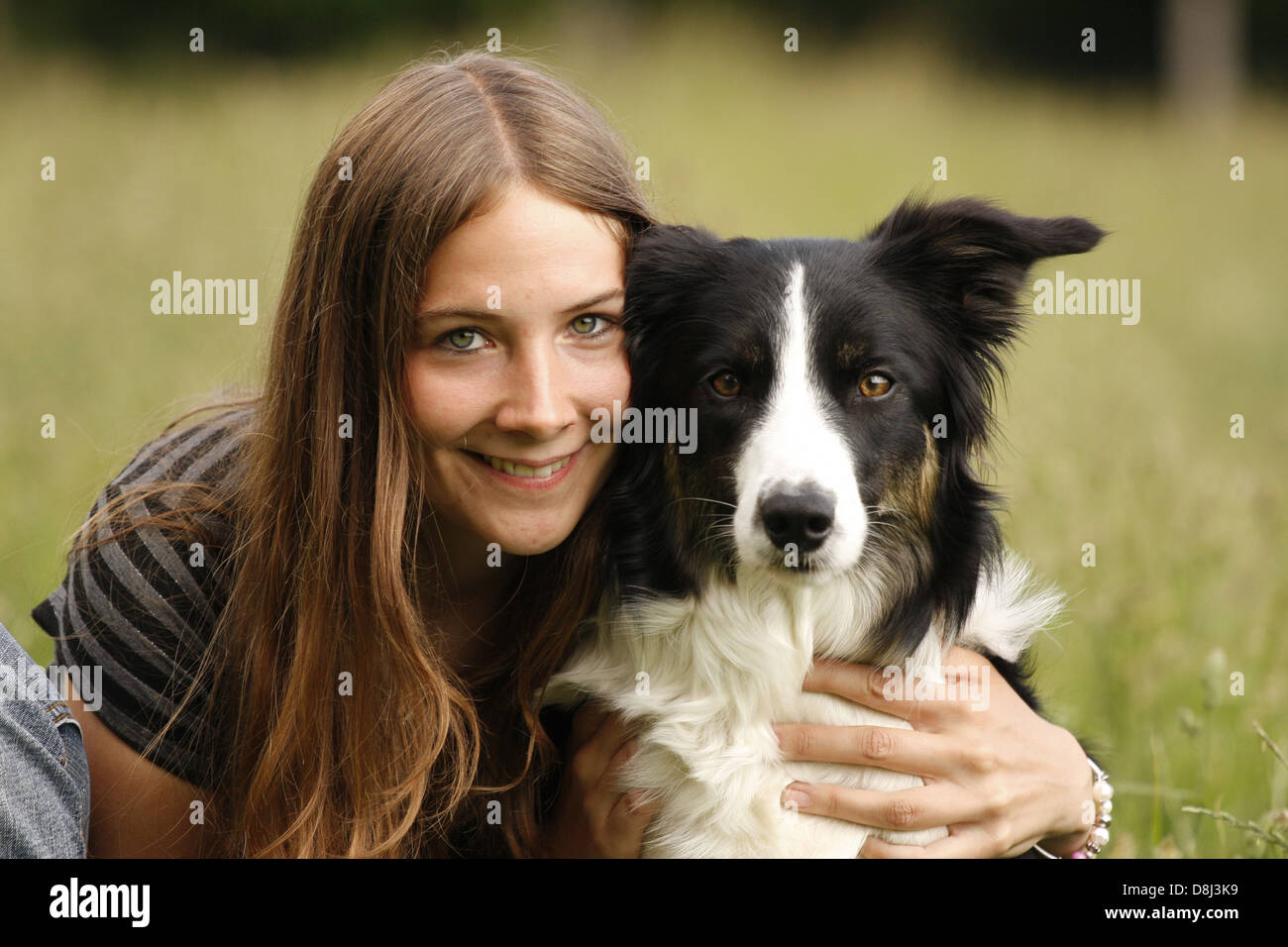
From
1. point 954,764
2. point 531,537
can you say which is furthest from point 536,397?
point 954,764

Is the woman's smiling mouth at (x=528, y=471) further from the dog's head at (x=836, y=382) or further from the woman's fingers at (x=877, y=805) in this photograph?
the woman's fingers at (x=877, y=805)

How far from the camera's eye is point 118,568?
2816 mm

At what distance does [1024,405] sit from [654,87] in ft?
22.6

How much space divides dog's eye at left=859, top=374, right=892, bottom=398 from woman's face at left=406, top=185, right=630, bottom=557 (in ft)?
1.64

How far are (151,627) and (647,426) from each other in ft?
3.85

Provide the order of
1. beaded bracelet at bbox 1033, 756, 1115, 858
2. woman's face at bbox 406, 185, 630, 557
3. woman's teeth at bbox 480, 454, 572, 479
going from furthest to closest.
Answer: beaded bracelet at bbox 1033, 756, 1115, 858 → woman's teeth at bbox 480, 454, 572, 479 → woman's face at bbox 406, 185, 630, 557

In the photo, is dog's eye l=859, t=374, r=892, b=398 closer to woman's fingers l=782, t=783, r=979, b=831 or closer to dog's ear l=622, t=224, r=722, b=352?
dog's ear l=622, t=224, r=722, b=352

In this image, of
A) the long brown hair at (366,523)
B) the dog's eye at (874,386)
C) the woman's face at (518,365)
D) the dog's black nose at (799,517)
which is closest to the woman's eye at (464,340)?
the woman's face at (518,365)

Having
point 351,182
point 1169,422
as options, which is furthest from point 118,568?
point 1169,422

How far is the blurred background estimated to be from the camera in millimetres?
4082

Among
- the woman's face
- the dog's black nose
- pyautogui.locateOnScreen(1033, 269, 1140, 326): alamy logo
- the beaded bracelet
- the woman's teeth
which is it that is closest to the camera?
the dog's black nose

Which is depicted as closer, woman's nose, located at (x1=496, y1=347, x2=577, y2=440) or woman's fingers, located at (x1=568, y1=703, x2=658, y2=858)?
woman's nose, located at (x1=496, y1=347, x2=577, y2=440)


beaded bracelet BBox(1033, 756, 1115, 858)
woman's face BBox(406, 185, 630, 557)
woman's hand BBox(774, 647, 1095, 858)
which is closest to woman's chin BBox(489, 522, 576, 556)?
woman's face BBox(406, 185, 630, 557)
